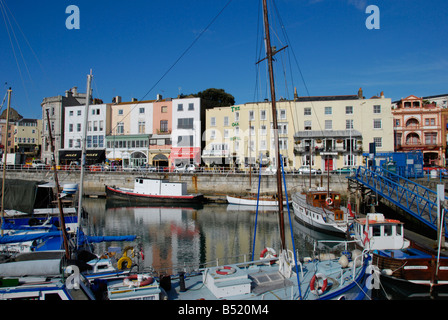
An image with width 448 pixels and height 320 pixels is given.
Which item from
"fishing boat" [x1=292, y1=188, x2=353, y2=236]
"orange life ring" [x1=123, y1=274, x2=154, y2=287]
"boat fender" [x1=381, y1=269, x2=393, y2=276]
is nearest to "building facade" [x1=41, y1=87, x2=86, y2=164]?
"fishing boat" [x1=292, y1=188, x2=353, y2=236]

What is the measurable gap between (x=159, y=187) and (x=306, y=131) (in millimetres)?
25771

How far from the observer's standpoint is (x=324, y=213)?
27.9 meters

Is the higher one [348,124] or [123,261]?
[348,124]

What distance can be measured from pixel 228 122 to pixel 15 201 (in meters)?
38.7

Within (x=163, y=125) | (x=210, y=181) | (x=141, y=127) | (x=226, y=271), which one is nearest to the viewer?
(x=226, y=271)

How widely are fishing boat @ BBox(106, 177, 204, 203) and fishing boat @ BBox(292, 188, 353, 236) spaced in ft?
60.8

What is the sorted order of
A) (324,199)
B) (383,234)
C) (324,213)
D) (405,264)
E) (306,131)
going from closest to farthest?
(405,264)
(383,234)
(324,213)
(324,199)
(306,131)

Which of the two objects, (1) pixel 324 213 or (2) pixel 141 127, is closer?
(1) pixel 324 213

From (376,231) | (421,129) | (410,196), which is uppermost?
(421,129)

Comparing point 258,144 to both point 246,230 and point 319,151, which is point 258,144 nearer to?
point 319,151

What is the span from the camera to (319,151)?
5381 cm

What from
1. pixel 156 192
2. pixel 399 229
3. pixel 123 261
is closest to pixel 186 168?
pixel 156 192

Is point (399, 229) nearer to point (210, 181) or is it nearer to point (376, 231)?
point (376, 231)
